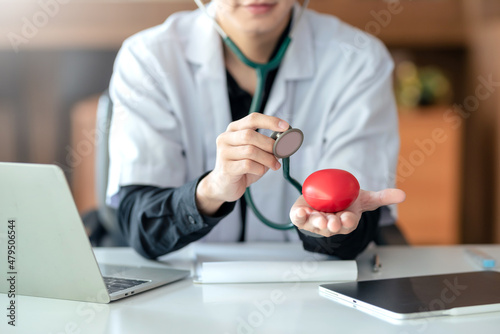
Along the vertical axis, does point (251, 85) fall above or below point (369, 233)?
above

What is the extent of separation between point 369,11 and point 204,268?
7.93 ft

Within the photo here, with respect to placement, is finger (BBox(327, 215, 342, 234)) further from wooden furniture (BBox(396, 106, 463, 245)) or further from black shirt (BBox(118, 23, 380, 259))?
wooden furniture (BBox(396, 106, 463, 245))

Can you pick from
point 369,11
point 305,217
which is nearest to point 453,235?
point 369,11

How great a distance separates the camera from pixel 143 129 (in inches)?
48.5

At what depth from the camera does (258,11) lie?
45.8 inches

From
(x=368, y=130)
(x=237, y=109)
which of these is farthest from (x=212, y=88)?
(x=368, y=130)

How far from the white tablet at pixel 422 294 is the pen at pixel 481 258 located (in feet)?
0.26

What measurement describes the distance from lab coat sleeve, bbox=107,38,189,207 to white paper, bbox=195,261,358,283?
1.03 feet

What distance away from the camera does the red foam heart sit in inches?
32.7

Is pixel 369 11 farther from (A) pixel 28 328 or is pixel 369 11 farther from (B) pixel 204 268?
(A) pixel 28 328

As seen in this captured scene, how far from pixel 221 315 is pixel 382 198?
0.91 ft

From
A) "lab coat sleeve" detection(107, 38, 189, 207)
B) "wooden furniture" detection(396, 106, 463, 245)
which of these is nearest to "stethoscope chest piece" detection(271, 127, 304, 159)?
"lab coat sleeve" detection(107, 38, 189, 207)

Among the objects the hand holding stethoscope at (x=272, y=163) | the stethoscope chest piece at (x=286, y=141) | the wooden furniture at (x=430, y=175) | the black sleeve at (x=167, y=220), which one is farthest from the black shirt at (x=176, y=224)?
the wooden furniture at (x=430, y=175)

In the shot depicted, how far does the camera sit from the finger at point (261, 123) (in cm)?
82
